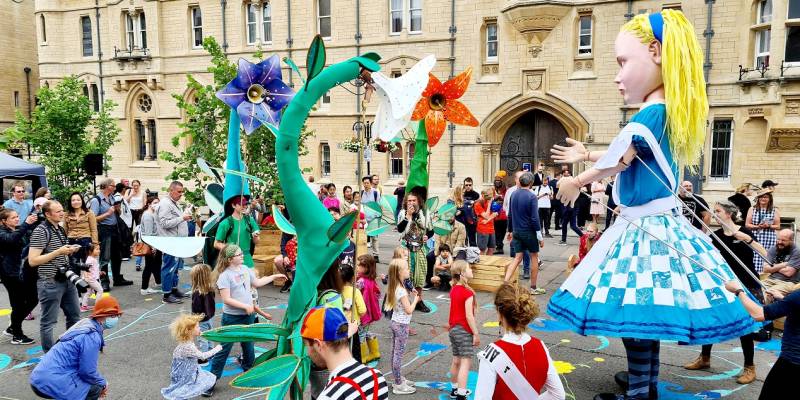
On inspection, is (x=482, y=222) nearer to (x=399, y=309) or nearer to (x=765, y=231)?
(x=765, y=231)

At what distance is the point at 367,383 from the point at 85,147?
42.4 feet

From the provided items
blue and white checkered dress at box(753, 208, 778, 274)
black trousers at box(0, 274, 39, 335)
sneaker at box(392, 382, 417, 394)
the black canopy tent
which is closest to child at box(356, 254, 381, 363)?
sneaker at box(392, 382, 417, 394)

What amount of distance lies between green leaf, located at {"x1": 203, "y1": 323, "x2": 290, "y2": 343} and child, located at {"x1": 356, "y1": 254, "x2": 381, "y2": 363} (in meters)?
1.86

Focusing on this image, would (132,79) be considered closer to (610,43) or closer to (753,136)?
(610,43)

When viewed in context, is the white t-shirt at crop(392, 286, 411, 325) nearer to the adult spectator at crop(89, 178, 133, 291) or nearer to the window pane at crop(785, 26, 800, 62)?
the adult spectator at crop(89, 178, 133, 291)

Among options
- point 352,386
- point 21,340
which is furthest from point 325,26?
point 352,386

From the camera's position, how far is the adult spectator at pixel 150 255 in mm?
8219

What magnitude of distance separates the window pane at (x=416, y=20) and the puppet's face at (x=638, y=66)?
15.4 m

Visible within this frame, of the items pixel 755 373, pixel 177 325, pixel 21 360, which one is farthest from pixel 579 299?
pixel 21 360

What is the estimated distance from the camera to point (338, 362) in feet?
8.73

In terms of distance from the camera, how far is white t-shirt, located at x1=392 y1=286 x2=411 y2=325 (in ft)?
16.8

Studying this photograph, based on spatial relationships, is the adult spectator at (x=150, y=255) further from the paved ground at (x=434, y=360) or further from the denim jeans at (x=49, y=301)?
the denim jeans at (x=49, y=301)

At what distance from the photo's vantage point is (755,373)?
5176mm

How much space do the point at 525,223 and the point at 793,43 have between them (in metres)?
10.8
